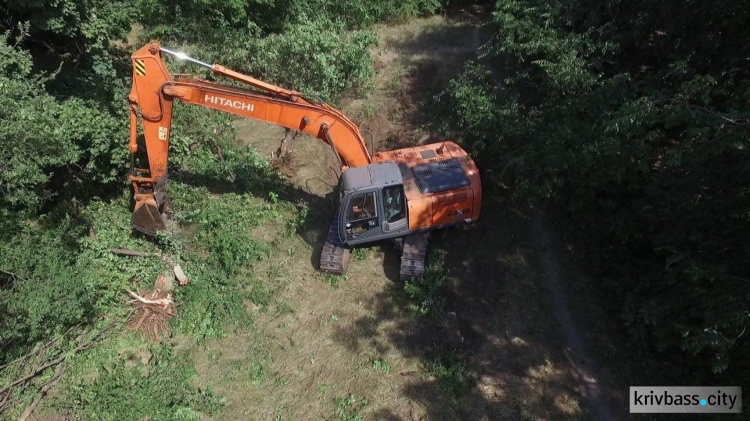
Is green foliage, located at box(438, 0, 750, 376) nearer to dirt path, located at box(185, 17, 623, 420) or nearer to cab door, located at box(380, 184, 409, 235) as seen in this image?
dirt path, located at box(185, 17, 623, 420)

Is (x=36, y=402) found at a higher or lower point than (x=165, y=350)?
lower

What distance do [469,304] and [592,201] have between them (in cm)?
428

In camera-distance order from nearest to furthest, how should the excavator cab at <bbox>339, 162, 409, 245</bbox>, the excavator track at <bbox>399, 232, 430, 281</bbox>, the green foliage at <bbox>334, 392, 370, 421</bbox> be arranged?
the green foliage at <bbox>334, 392, 370, 421</bbox>
the excavator cab at <bbox>339, 162, 409, 245</bbox>
the excavator track at <bbox>399, 232, 430, 281</bbox>

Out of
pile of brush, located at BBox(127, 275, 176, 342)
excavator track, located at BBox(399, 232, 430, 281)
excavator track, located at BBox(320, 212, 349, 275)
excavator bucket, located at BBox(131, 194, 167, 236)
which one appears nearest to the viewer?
pile of brush, located at BBox(127, 275, 176, 342)

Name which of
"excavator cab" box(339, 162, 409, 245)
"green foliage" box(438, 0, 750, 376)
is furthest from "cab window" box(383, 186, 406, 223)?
"green foliage" box(438, 0, 750, 376)

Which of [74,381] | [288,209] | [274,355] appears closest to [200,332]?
[274,355]

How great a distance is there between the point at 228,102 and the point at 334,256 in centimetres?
444

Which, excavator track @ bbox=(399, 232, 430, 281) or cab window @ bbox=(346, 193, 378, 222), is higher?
cab window @ bbox=(346, 193, 378, 222)

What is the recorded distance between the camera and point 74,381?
31.2ft

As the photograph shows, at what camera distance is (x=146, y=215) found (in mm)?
11266

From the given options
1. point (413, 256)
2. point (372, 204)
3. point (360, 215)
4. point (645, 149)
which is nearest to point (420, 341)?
point (413, 256)

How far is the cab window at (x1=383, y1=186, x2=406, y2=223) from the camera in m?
10.9

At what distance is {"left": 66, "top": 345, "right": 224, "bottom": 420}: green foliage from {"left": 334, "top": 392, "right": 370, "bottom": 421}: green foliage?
7.84ft

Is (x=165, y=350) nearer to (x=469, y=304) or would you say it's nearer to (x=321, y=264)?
(x=321, y=264)
